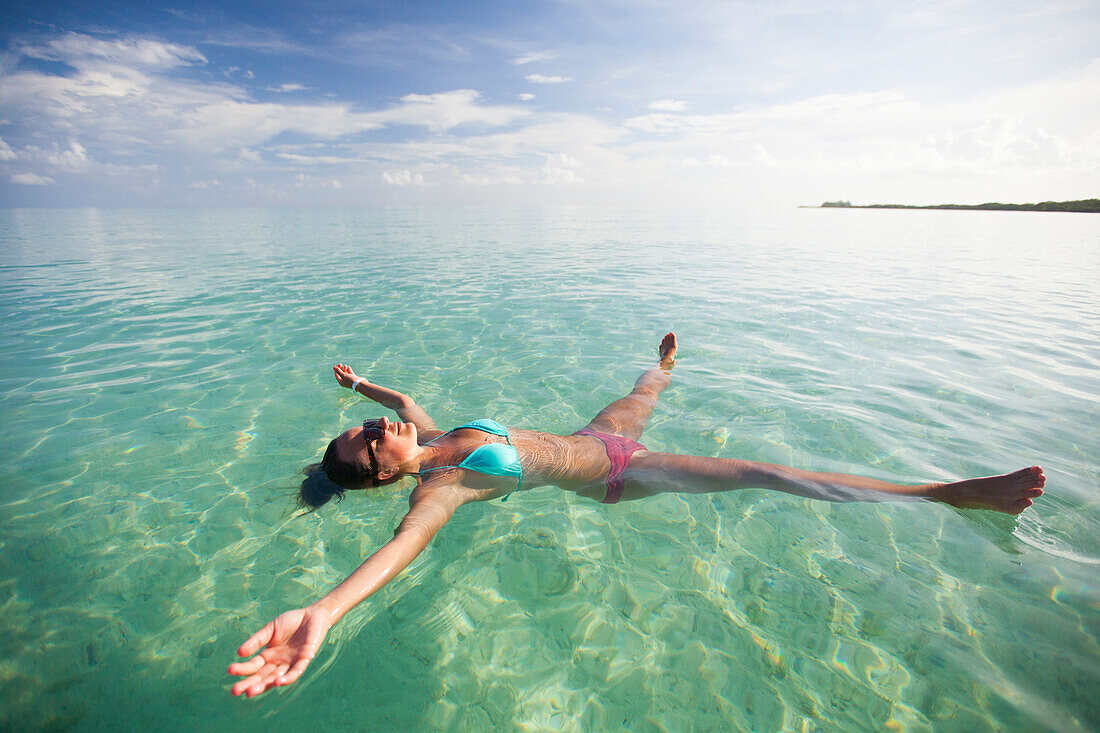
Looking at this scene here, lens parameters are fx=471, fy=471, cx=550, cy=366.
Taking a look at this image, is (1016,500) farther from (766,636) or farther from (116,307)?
(116,307)

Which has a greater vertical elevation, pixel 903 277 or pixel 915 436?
pixel 903 277

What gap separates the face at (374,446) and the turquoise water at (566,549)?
0.63m

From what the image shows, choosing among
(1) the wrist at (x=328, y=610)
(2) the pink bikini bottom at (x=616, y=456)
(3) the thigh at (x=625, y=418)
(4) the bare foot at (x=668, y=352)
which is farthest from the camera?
(4) the bare foot at (x=668, y=352)

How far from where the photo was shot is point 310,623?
6.43 feet

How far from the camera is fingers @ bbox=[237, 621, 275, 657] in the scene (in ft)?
5.54

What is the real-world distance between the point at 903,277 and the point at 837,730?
1474 centimetres

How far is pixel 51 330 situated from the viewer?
8.25m

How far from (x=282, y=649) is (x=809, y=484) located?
11.0 feet

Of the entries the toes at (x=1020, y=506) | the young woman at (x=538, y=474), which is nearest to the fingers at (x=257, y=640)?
the young woman at (x=538, y=474)

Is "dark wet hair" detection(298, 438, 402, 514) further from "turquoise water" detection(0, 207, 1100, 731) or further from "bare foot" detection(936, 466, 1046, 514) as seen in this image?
"bare foot" detection(936, 466, 1046, 514)

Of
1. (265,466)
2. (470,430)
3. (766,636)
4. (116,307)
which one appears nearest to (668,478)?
(766,636)

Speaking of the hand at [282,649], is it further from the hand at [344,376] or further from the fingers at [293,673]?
the hand at [344,376]

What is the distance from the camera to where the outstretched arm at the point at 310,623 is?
174 cm

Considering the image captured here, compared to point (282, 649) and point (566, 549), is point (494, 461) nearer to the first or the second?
point (566, 549)
